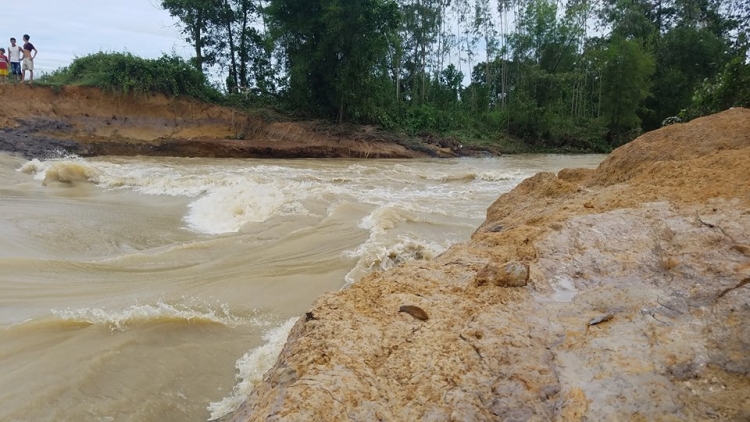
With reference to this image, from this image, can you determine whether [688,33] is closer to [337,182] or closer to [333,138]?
[333,138]

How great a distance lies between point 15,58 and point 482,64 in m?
31.5

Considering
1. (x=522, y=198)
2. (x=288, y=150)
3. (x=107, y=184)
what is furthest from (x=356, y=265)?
(x=288, y=150)

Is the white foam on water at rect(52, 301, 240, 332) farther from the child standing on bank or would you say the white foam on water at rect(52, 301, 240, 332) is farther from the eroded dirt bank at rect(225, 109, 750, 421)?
the child standing on bank

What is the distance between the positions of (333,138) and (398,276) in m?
17.9

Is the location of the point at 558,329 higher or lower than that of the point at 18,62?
lower

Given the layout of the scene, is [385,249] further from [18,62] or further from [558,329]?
[18,62]

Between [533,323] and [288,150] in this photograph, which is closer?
[533,323]

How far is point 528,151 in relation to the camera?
89.2 feet

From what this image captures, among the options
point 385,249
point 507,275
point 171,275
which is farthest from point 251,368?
point 385,249

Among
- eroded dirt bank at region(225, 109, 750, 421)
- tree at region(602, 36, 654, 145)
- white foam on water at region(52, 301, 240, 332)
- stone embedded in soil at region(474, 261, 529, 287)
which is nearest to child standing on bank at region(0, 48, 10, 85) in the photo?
white foam on water at region(52, 301, 240, 332)

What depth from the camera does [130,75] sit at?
19.2 m

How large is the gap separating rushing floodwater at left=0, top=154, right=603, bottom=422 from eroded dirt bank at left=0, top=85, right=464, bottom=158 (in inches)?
320

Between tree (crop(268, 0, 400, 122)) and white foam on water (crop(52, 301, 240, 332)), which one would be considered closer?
white foam on water (crop(52, 301, 240, 332))

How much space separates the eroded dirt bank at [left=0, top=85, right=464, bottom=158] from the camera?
16344 mm
